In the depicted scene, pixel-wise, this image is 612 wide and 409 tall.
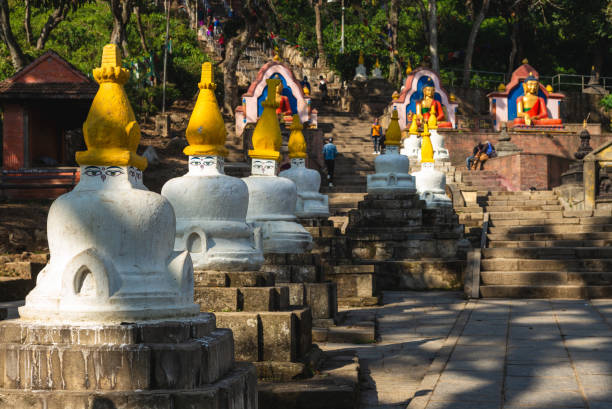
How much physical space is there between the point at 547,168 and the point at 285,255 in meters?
18.0

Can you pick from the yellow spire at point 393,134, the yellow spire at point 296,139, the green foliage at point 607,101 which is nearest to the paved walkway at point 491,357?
the yellow spire at point 296,139

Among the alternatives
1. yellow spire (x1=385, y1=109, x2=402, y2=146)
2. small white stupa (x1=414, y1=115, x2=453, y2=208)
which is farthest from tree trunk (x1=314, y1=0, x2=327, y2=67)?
yellow spire (x1=385, y1=109, x2=402, y2=146)

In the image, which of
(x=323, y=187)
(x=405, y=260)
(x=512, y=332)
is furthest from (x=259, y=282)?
(x=323, y=187)

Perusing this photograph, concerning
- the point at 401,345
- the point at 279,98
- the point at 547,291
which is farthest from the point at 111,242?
the point at 279,98

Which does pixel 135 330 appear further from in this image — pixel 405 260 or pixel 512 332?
pixel 405 260

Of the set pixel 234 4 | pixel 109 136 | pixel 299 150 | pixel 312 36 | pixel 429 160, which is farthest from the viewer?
pixel 234 4

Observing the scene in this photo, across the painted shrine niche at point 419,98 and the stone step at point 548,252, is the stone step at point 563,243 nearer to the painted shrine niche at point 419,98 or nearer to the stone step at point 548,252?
the stone step at point 548,252

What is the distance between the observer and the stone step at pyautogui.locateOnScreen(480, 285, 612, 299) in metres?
13.6

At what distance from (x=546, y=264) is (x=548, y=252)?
0.95m

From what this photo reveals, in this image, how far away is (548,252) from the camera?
620 inches

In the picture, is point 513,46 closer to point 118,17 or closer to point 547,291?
point 118,17

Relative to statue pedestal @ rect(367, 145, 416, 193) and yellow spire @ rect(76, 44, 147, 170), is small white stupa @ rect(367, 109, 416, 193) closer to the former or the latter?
statue pedestal @ rect(367, 145, 416, 193)

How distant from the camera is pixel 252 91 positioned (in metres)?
33.7

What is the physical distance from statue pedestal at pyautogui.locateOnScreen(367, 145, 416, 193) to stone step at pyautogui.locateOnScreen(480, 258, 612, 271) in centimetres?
349
